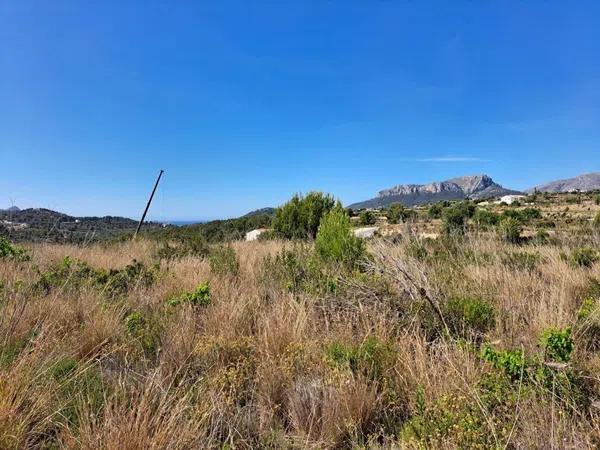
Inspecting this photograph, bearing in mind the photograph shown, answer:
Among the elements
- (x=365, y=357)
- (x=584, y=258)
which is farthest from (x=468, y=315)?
(x=584, y=258)

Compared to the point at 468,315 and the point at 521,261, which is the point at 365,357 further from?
the point at 521,261

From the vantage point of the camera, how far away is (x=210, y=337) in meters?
3.52

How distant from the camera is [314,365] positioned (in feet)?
10.3

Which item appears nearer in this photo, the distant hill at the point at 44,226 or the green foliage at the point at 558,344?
the green foliage at the point at 558,344

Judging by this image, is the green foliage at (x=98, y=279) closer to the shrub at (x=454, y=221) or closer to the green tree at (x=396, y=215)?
the shrub at (x=454, y=221)

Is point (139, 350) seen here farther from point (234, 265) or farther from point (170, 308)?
point (234, 265)

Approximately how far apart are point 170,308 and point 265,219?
27885 millimetres

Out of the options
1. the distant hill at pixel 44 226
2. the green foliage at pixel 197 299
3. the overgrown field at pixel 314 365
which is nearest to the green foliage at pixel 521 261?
the overgrown field at pixel 314 365

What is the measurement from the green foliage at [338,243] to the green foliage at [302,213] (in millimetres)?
9943

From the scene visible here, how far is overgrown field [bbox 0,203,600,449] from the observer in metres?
2.12

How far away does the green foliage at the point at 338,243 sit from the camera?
6.61 m

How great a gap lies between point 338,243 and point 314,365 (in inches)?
152

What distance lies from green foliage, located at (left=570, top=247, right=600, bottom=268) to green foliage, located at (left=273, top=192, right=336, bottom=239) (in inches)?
446

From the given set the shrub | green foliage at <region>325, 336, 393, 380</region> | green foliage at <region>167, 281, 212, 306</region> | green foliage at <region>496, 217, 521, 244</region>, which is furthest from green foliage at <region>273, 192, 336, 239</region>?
green foliage at <region>325, 336, 393, 380</region>
